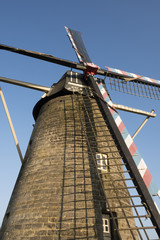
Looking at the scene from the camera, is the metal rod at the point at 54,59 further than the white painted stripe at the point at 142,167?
Yes

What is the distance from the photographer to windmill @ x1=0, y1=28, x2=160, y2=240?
434 cm

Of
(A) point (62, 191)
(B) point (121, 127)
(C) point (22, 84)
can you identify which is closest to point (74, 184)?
(A) point (62, 191)

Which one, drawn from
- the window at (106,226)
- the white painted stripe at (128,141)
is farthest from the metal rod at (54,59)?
the window at (106,226)

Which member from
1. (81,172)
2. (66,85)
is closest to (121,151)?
(81,172)

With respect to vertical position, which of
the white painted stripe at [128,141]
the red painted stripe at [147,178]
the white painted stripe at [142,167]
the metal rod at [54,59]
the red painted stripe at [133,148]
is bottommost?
the red painted stripe at [147,178]

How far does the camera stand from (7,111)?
7.18m

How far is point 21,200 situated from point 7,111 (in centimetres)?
332

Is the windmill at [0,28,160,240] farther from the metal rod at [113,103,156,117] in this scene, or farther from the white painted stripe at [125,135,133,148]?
the metal rod at [113,103,156,117]

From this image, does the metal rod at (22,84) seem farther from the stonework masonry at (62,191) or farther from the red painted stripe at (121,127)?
the red painted stripe at (121,127)

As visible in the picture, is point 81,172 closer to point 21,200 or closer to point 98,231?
point 98,231

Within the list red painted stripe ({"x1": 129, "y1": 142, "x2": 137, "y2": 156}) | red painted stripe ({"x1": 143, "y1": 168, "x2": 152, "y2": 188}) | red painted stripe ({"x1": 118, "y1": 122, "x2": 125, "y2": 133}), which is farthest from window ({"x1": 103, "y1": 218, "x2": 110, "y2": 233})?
red painted stripe ({"x1": 118, "y1": 122, "x2": 125, "y2": 133})

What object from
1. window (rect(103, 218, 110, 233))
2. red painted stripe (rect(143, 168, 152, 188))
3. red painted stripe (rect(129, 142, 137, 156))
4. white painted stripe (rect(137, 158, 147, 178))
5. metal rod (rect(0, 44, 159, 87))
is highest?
metal rod (rect(0, 44, 159, 87))

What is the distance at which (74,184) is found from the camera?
5141 millimetres

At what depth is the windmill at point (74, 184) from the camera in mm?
4336
